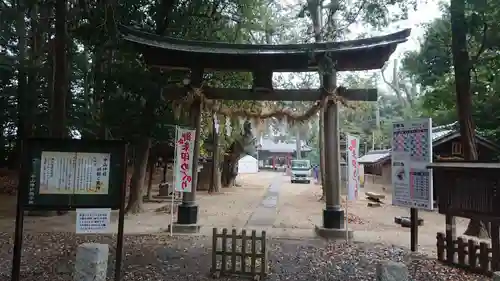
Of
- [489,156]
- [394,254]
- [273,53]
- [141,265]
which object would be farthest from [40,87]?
[489,156]

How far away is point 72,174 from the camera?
4.73 metres

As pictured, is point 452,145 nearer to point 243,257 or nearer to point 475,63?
point 475,63

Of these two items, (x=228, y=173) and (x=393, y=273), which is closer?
(x=393, y=273)

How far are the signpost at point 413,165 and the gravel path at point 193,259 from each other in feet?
3.31

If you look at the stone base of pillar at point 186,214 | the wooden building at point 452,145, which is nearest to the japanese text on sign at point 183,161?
the stone base of pillar at point 186,214

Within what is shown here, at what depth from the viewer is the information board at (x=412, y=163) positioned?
6606 mm

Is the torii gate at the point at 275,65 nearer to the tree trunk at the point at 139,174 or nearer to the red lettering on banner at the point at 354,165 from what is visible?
the red lettering on banner at the point at 354,165

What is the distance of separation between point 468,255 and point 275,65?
5.61m

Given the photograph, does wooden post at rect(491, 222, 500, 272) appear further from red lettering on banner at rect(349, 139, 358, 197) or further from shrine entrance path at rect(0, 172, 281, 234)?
shrine entrance path at rect(0, 172, 281, 234)

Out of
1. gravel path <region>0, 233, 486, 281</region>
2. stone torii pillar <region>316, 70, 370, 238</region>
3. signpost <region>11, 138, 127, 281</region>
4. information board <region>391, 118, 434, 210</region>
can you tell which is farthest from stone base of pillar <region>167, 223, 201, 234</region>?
information board <region>391, 118, 434, 210</region>

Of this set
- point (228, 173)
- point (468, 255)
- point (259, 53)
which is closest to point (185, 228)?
point (259, 53)

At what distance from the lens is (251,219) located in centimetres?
1148

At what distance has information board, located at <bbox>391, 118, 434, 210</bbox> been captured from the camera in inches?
260

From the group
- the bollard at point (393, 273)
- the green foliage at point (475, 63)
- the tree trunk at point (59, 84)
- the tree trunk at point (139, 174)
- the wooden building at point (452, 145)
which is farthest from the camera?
the wooden building at point (452, 145)
